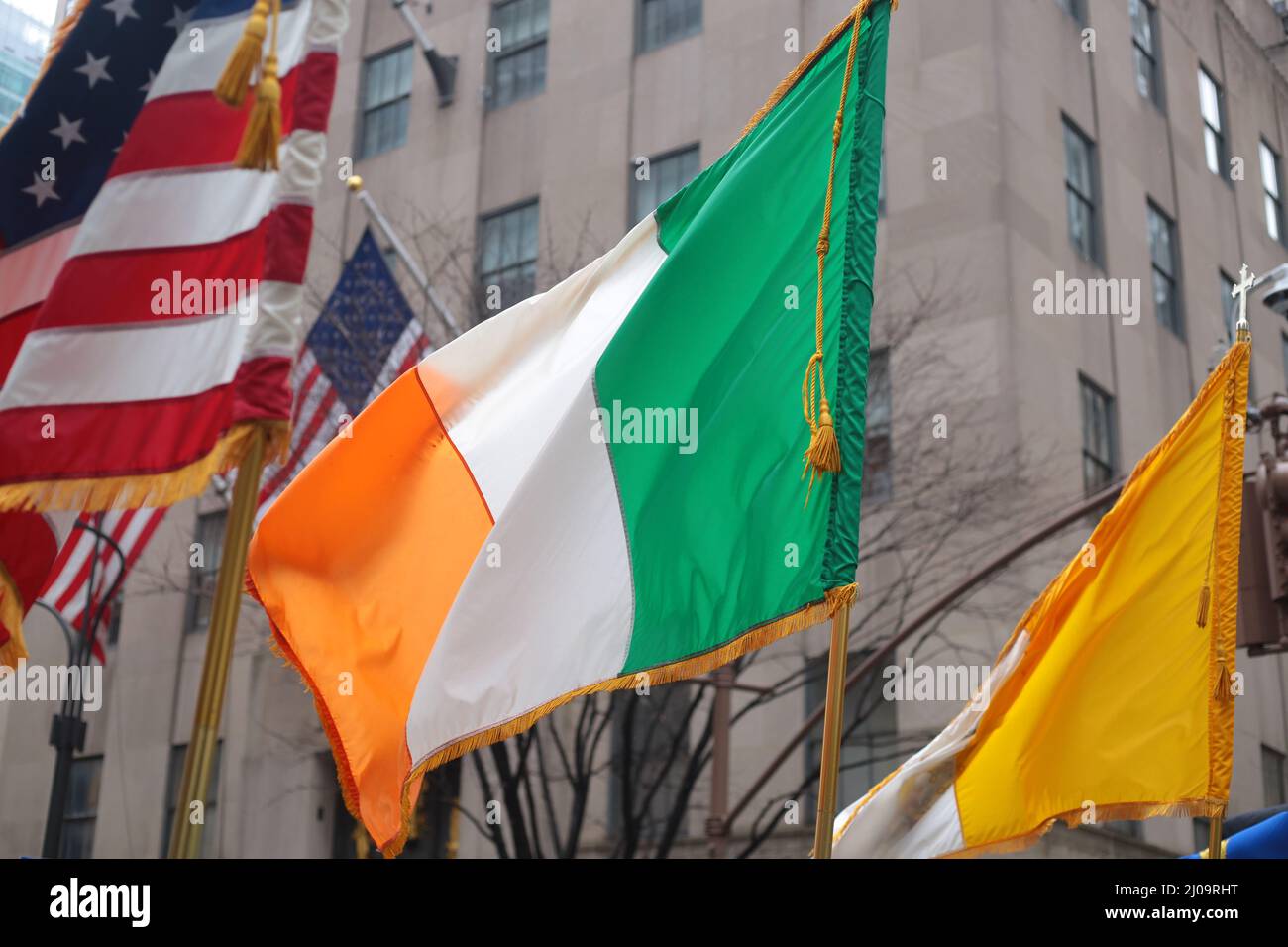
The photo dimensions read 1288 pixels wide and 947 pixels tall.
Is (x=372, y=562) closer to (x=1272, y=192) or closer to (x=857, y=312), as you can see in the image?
(x=857, y=312)

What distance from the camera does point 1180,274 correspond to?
A: 25.5 meters

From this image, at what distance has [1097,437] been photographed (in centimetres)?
2167

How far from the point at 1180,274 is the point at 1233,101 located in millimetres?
5902

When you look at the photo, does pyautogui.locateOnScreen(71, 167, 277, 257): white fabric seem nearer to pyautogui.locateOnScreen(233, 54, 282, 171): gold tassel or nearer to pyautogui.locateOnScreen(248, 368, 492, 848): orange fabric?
pyautogui.locateOnScreen(233, 54, 282, 171): gold tassel

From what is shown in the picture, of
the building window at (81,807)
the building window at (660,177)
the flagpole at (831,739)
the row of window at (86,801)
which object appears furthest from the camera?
the building window at (81,807)

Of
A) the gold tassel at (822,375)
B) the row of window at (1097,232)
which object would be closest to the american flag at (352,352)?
the row of window at (1097,232)

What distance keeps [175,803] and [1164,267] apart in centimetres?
1693

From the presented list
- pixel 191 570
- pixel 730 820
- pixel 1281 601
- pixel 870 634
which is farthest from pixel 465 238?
pixel 1281 601

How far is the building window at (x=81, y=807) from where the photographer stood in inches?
1060

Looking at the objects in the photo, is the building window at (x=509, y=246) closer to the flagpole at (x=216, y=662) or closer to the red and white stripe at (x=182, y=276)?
the red and white stripe at (x=182, y=276)

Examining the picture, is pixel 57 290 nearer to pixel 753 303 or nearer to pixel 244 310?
pixel 244 310

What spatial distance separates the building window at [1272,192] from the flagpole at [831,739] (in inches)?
1022

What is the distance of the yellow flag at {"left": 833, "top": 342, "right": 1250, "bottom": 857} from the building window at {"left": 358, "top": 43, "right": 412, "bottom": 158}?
833 inches

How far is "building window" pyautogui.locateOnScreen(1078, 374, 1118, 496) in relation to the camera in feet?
69.1
